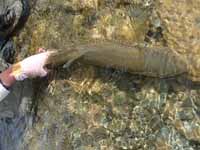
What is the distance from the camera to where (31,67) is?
4.47 metres

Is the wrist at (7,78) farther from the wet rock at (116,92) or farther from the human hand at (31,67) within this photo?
the wet rock at (116,92)

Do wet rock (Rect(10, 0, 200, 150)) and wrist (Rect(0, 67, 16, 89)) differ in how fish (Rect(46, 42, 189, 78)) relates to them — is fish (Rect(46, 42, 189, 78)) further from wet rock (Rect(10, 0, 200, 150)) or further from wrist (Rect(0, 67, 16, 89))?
wrist (Rect(0, 67, 16, 89))

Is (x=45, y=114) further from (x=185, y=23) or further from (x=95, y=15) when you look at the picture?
(x=185, y=23)

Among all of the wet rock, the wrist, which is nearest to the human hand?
the wrist

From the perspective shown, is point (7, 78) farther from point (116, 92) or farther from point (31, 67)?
point (116, 92)

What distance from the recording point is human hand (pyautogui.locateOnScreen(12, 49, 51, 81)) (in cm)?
447

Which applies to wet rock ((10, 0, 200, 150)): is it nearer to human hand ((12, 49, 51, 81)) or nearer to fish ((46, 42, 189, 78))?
fish ((46, 42, 189, 78))

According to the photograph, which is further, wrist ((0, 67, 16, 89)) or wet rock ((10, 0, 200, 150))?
wrist ((0, 67, 16, 89))

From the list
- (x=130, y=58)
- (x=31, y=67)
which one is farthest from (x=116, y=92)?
(x=31, y=67)

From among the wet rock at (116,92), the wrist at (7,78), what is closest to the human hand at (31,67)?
the wrist at (7,78)

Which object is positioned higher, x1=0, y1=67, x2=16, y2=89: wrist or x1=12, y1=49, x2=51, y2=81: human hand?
x1=12, y1=49, x2=51, y2=81: human hand

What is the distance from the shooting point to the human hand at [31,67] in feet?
14.7

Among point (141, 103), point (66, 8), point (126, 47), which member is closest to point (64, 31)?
point (66, 8)

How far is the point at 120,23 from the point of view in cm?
458
